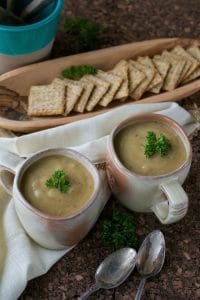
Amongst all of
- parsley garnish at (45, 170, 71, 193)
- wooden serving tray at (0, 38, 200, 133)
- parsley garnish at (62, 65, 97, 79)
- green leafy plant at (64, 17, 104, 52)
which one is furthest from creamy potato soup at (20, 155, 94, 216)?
green leafy plant at (64, 17, 104, 52)

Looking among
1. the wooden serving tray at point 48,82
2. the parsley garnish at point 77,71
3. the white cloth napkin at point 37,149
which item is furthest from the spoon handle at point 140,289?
the parsley garnish at point 77,71

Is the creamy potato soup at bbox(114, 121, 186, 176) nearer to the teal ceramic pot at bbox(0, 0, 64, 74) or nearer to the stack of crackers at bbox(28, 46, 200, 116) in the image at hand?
the stack of crackers at bbox(28, 46, 200, 116)

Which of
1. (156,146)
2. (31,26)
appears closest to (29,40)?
(31,26)

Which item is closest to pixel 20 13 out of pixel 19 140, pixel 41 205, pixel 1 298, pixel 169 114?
pixel 19 140

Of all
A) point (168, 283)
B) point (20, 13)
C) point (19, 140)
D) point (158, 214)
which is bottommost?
point (168, 283)

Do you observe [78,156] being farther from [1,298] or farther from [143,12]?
[143,12]
